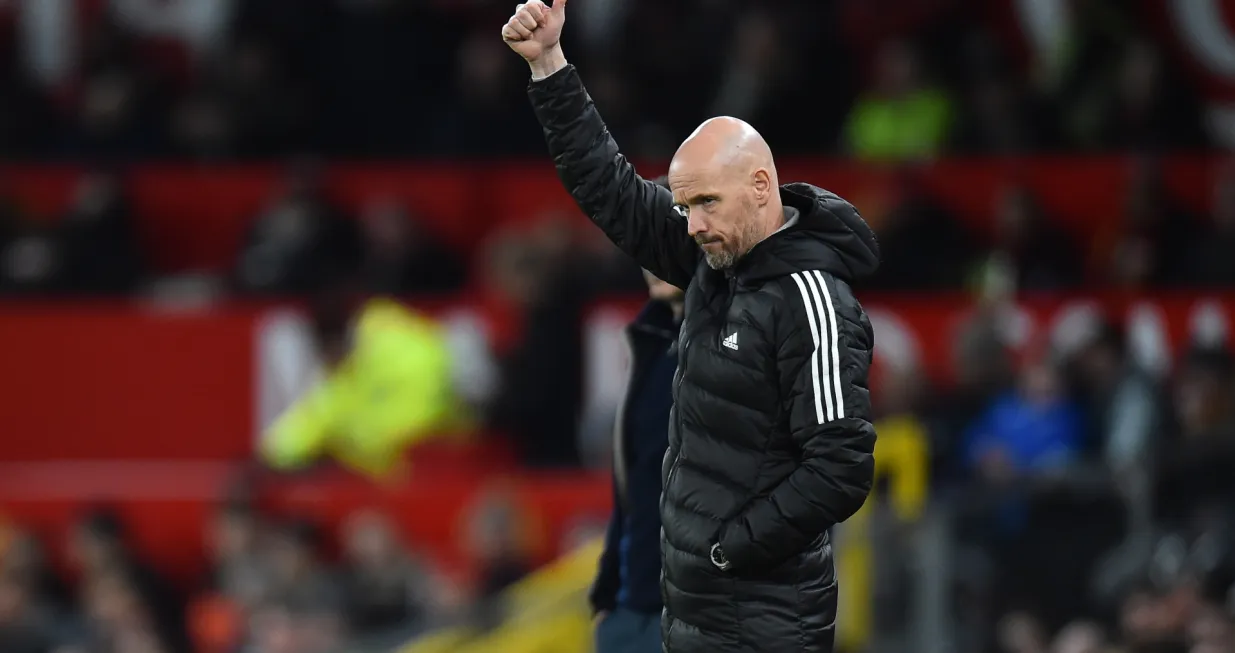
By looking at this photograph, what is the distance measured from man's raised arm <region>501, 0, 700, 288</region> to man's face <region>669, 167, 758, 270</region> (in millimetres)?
258

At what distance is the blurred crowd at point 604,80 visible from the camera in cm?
1326

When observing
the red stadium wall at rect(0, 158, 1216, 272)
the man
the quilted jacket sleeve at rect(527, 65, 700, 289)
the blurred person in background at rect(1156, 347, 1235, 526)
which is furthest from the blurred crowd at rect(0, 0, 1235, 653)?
the quilted jacket sleeve at rect(527, 65, 700, 289)

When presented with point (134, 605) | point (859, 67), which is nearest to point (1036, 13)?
point (859, 67)

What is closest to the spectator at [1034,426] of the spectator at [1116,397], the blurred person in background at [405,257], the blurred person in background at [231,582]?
the spectator at [1116,397]

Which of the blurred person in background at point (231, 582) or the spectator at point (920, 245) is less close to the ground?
the spectator at point (920, 245)

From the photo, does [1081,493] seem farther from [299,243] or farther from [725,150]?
[299,243]

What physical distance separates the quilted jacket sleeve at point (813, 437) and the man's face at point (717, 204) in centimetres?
17

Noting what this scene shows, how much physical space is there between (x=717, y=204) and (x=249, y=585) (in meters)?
6.41

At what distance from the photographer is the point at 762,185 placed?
166 inches

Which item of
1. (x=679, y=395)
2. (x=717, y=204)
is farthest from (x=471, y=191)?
(x=717, y=204)

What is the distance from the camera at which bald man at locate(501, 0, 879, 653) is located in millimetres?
4121

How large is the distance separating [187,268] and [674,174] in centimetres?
1002

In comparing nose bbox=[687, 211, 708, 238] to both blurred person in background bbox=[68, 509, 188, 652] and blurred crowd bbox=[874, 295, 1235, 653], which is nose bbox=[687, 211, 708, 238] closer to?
blurred crowd bbox=[874, 295, 1235, 653]

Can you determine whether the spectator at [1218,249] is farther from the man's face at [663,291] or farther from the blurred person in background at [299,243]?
the man's face at [663,291]
